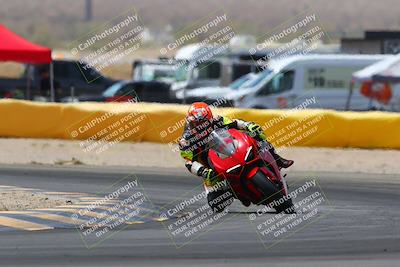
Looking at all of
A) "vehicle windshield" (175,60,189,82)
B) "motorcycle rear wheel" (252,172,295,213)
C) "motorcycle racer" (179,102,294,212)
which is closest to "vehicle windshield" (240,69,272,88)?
"vehicle windshield" (175,60,189,82)

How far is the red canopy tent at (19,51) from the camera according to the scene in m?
25.4

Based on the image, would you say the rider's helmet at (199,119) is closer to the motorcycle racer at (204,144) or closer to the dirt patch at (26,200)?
the motorcycle racer at (204,144)

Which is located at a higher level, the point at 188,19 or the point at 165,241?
the point at 188,19

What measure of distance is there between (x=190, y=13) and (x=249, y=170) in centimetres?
10923

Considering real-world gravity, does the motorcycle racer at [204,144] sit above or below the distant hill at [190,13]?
below

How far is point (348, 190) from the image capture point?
16.4 m

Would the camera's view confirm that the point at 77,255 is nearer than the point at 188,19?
Yes

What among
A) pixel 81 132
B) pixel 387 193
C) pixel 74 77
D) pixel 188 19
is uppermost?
pixel 188 19

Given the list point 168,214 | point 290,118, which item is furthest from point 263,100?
point 168,214

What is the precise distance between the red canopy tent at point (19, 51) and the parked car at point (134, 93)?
18.9 ft

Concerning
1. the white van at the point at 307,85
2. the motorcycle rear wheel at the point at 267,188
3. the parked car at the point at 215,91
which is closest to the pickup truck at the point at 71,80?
the parked car at the point at 215,91

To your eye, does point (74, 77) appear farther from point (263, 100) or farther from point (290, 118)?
point (290, 118)

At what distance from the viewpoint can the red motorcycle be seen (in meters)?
12.3

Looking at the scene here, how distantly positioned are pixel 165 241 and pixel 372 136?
13468 millimetres
